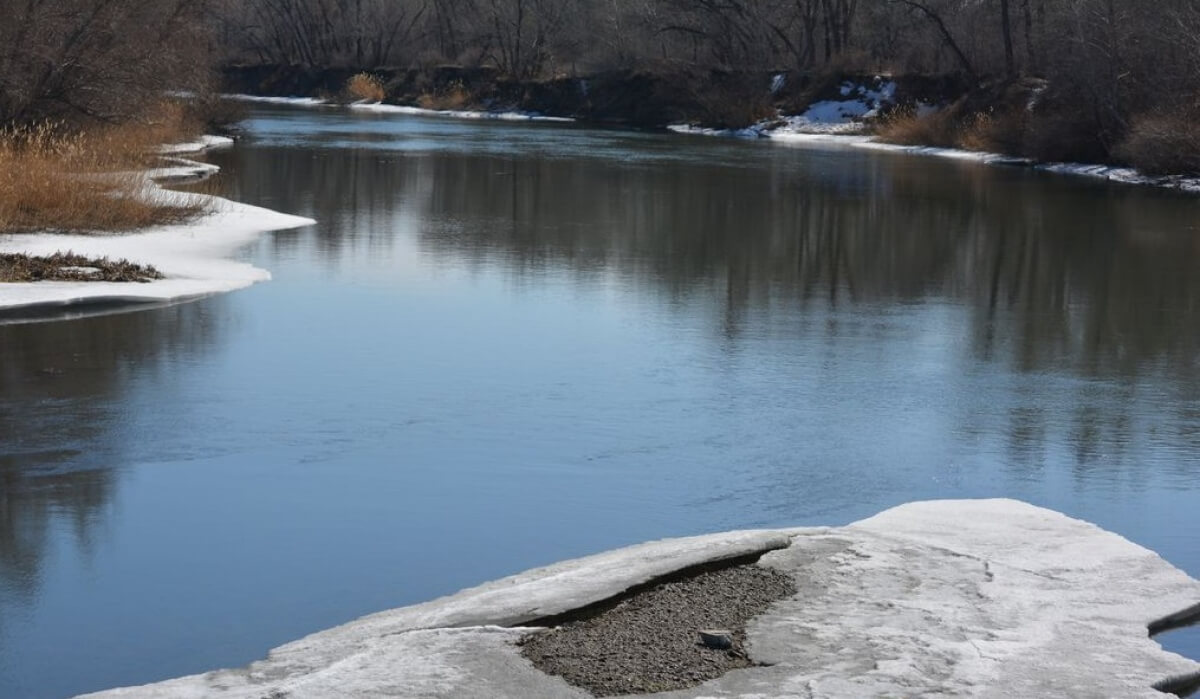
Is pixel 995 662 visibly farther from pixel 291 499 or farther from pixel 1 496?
pixel 1 496

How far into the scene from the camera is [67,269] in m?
15.5

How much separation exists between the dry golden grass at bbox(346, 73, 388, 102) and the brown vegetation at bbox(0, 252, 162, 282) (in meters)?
65.4

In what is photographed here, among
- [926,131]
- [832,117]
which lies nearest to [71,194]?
[926,131]

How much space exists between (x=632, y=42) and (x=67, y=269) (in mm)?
58216

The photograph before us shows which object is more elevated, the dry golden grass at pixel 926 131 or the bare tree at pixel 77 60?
the bare tree at pixel 77 60

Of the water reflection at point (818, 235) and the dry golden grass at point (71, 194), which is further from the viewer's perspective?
the dry golden grass at point (71, 194)

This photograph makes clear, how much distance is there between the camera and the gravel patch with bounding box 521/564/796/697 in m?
5.88

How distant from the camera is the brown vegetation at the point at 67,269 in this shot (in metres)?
15.2

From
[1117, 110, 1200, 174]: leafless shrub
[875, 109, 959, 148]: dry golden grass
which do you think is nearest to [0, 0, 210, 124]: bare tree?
[1117, 110, 1200, 174]: leafless shrub

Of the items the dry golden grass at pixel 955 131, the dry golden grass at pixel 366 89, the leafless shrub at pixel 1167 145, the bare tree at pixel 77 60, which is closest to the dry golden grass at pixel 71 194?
the bare tree at pixel 77 60

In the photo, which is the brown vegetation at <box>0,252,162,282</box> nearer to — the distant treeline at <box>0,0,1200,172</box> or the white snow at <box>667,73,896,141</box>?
the distant treeline at <box>0,0,1200,172</box>

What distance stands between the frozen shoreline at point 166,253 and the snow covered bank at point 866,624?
8.58 m

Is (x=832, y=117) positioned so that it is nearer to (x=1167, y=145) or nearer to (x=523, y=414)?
(x=1167, y=145)

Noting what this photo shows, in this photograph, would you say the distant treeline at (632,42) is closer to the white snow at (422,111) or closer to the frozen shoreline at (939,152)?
the frozen shoreline at (939,152)
